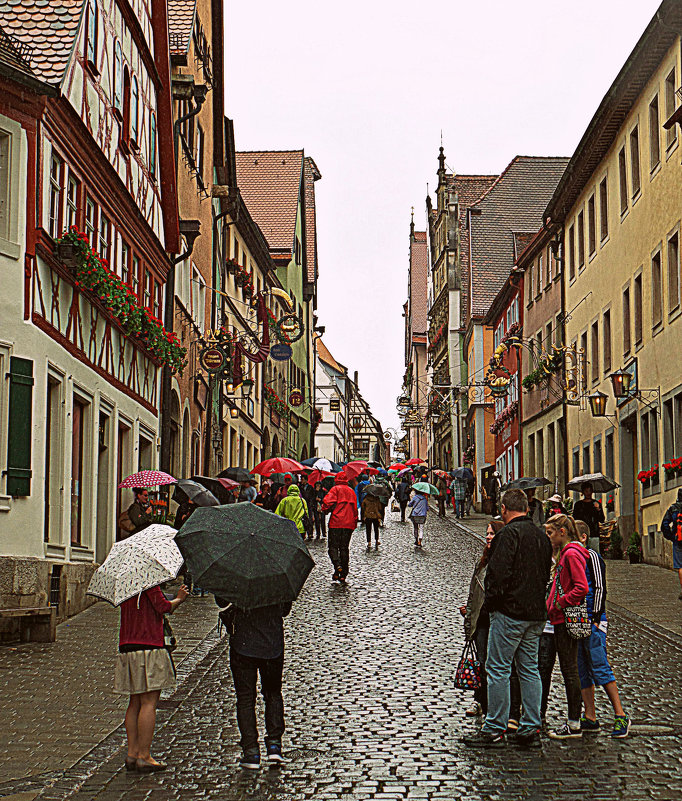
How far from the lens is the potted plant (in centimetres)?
2573

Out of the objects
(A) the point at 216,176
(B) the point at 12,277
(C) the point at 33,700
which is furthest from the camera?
(A) the point at 216,176

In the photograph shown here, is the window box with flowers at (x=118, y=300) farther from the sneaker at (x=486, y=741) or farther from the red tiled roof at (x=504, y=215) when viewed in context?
the red tiled roof at (x=504, y=215)

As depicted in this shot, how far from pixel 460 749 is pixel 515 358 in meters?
40.5

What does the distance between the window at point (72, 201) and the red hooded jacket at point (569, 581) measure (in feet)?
34.6

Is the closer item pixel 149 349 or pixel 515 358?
pixel 149 349

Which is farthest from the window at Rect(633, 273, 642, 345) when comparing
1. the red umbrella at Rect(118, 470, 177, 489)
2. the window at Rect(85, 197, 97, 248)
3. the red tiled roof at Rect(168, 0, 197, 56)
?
the window at Rect(85, 197, 97, 248)

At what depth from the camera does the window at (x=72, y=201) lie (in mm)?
18297

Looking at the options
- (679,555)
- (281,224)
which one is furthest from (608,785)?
(281,224)

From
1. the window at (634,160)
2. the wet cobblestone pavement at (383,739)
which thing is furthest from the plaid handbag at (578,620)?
the window at (634,160)

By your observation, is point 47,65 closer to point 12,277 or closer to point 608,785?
point 12,277

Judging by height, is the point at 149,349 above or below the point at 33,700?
above

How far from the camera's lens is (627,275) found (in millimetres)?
28719

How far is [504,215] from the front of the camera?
67.8 meters

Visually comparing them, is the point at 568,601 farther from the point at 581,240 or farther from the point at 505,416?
the point at 505,416
